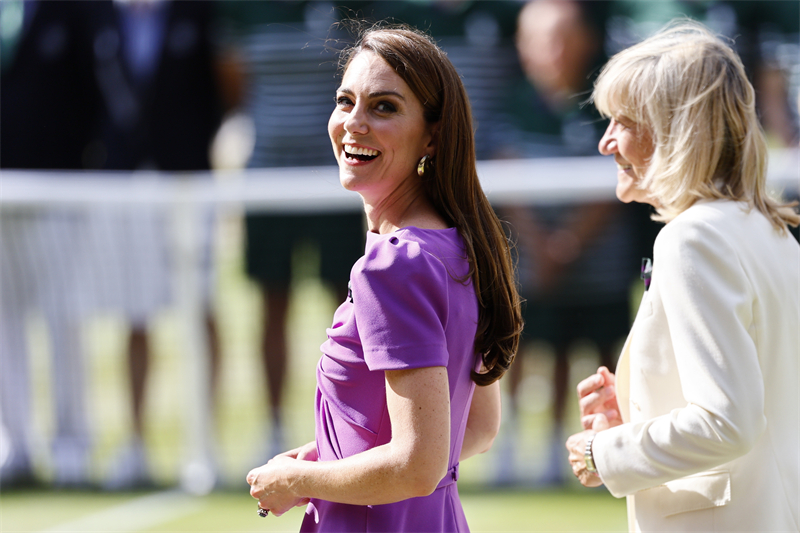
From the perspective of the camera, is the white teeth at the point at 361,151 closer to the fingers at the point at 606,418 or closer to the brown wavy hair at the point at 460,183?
the brown wavy hair at the point at 460,183

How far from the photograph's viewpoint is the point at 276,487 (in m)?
1.71

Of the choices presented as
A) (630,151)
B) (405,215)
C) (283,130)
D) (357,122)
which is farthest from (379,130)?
(283,130)

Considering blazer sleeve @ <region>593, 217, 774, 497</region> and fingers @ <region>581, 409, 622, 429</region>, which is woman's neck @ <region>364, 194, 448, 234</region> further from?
fingers @ <region>581, 409, 622, 429</region>

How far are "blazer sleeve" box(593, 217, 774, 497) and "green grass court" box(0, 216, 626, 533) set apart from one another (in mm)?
2596

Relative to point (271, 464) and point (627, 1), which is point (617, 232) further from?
point (271, 464)

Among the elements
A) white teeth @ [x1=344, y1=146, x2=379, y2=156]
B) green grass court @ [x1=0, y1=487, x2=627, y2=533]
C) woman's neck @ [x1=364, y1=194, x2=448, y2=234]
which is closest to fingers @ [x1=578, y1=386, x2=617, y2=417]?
woman's neck @ [x1=364, y1=194, x2=448, y2=234]

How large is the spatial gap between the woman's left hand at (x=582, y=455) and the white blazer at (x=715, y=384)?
8cm

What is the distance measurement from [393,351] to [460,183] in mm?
444

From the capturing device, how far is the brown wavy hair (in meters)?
1.75

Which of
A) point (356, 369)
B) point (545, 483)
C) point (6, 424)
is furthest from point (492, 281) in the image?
point (6, 424)

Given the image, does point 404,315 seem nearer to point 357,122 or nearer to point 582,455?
point 357,122

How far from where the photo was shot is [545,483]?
4.81 meters

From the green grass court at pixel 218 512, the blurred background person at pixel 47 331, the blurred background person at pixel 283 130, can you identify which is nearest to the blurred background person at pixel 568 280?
the green grass court at pixel 218 512

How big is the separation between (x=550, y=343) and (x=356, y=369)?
354 centimetres
